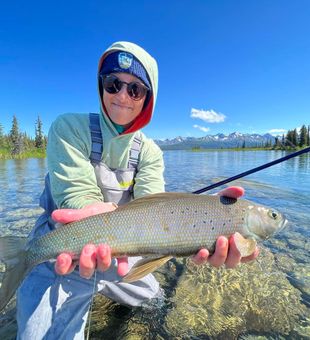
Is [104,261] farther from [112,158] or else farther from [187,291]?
[187,291]

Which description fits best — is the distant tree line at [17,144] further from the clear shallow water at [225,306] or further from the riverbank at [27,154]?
the clear shallow water at [225,306]

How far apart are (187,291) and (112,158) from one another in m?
2.14

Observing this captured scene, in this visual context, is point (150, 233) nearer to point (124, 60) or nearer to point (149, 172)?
point (149, 172)

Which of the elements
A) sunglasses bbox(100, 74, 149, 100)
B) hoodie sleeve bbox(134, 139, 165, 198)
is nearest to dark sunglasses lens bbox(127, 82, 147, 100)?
sunglasses bbox(100, 74, 149, 100)

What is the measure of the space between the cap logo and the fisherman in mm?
11

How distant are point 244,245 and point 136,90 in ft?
6.80

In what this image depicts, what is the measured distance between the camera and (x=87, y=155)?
3.51 m

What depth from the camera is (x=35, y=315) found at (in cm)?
266

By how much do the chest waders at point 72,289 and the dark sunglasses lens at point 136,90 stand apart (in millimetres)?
582

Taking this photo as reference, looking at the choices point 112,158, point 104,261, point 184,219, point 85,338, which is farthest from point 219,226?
point 85,338

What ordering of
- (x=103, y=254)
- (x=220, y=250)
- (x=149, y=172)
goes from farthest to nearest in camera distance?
(x=149, y=172) → (x=220, y=250) → (x=103, y=254)

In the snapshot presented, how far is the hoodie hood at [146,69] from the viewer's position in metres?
3.39

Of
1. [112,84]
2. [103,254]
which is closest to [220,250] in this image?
[103,254]

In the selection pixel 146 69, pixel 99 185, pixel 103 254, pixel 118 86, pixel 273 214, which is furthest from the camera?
pixel 99 185
